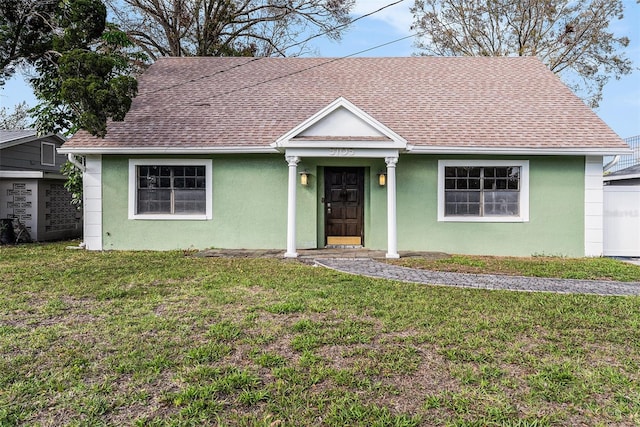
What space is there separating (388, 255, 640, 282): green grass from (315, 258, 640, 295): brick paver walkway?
450 millimetres

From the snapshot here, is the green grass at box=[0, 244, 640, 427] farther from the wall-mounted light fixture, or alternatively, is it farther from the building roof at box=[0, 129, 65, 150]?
the building roof at box=[0, 129, 65, 150]

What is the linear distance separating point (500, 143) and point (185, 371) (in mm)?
8982

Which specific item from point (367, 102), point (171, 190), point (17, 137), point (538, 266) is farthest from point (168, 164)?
point (538, 266)

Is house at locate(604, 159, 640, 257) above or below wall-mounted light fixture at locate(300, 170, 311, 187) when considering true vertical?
below

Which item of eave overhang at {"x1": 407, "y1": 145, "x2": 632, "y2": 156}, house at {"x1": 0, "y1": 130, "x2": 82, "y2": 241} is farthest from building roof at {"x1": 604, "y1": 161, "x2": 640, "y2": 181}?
house at {"x1": 0, "y1": 130, "x2": 82, "y2": 241}

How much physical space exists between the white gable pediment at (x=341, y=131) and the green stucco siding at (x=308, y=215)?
3.50 feet

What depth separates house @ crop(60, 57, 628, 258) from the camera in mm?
9703

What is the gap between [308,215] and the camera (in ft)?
33.2

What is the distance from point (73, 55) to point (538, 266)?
11.4m

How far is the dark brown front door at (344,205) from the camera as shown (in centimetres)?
1044

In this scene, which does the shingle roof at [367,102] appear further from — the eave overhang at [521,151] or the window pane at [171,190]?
the window pane at [171,190]

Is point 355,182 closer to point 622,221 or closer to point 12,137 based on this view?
point 622,221

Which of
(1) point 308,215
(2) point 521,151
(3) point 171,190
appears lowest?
(1) point 308,215

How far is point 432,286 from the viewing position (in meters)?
6.15
